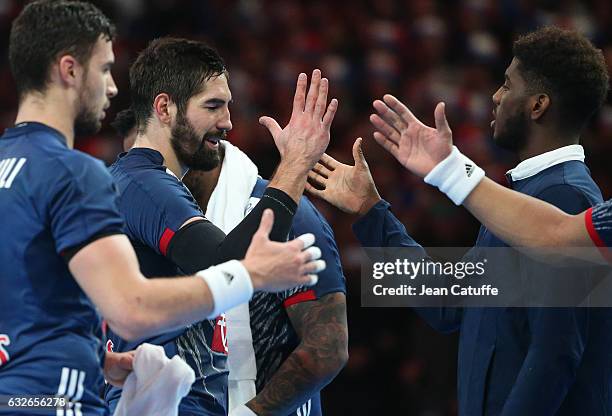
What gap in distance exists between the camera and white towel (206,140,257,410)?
419 centimetres

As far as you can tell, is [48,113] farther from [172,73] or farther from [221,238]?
[172,73]

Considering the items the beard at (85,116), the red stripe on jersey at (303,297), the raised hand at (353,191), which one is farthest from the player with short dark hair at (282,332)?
the beard at (85,116)

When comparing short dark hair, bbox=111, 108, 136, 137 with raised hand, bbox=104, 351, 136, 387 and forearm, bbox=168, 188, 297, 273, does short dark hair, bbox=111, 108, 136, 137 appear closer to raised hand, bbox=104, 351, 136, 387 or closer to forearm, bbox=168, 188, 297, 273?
forearm, bbox=168, 188, 297, 273

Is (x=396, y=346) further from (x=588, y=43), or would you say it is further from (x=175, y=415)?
(x=175, y=415)

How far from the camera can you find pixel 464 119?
375 inches

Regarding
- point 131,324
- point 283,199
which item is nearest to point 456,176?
point 283,199

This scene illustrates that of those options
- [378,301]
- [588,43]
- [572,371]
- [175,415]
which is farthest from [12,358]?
[378,301]

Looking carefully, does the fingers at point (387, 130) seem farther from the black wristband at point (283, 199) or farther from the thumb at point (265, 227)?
the thumb at point (265, 227)

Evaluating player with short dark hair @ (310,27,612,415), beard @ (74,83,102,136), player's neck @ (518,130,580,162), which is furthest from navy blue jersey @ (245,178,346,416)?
beard @ (74,83,102,136)

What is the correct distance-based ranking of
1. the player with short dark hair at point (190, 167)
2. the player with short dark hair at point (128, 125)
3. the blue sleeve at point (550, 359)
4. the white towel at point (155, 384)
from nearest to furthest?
the white towel at point (155, 384) → the player with short dark hair at point (190, 167) → the blue sleeve at point (550, 359) → the player with short dark hair at point (128, 125)

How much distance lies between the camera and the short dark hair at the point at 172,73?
412 centimetres

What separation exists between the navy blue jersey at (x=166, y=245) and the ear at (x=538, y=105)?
5.04ft

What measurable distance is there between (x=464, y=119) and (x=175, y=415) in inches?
262

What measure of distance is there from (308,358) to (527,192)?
113 centimetres
